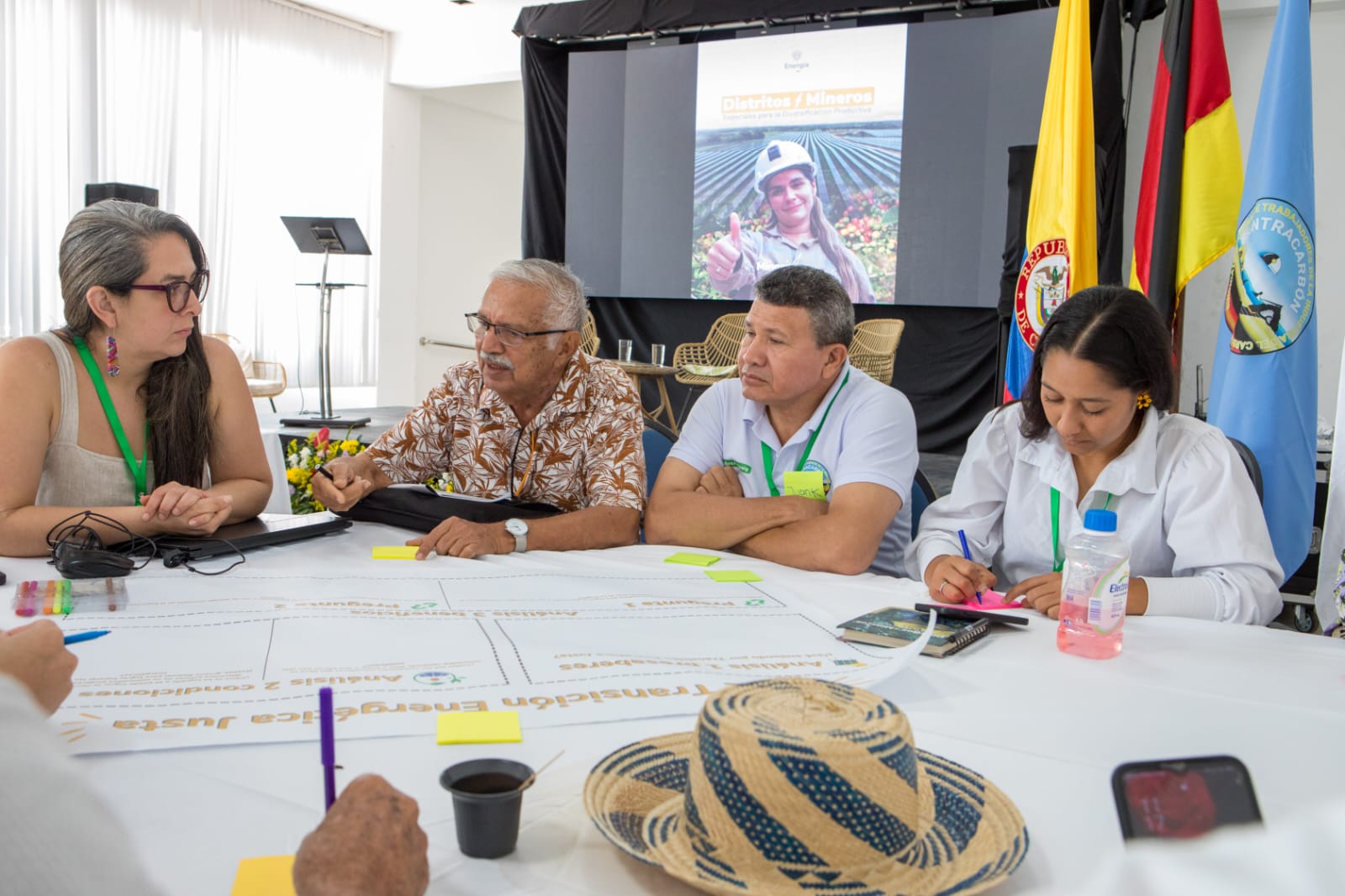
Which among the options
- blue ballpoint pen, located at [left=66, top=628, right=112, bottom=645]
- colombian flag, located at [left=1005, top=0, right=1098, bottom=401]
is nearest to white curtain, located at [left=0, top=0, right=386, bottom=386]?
colombian flag, located at [left=1005, top=0, right=1098, bottom=401]

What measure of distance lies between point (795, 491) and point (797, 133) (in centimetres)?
571

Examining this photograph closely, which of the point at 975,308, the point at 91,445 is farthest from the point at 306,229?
the point at 91,445

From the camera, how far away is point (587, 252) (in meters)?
8.40

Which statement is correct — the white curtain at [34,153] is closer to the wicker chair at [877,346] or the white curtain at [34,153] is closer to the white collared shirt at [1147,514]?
the wicker chair at [877,346]

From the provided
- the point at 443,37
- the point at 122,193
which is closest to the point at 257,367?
the point at 443,37

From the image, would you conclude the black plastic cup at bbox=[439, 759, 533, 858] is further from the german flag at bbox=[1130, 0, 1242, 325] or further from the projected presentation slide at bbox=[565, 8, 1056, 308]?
the projected presentation slide at bbox=[565, 8, 1056, 308]

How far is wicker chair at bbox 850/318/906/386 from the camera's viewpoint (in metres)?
6.58

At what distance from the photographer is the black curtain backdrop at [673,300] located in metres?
7.07

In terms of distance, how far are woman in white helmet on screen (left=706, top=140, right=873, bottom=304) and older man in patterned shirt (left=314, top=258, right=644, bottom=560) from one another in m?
4.91

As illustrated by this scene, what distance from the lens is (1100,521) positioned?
1.29 m

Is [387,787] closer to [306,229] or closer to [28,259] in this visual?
[306,229]

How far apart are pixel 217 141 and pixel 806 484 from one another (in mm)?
7616

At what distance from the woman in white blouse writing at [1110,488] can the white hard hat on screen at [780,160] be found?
5620mm

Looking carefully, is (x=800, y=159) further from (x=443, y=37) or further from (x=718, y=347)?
(x=443, y=37)
